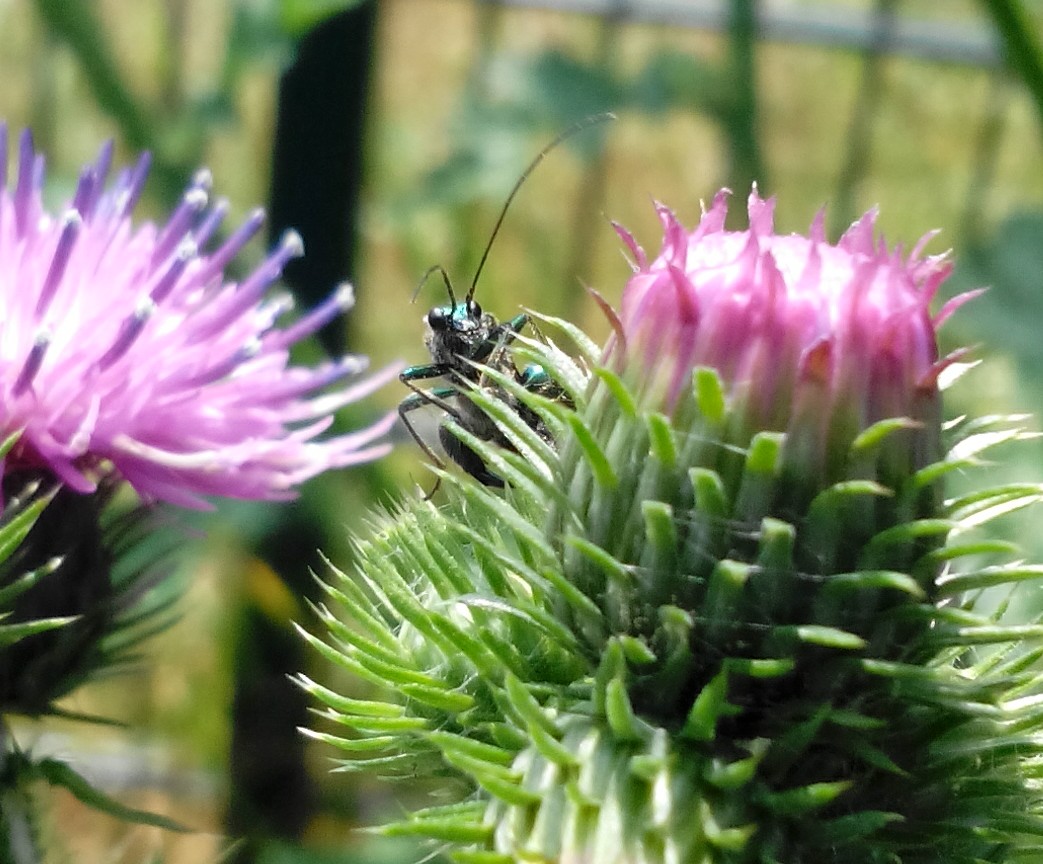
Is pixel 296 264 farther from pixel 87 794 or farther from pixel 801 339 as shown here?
pixel 801 339

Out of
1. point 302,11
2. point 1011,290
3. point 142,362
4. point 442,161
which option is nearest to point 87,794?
point 142,362

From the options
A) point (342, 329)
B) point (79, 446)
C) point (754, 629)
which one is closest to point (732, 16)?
point (342, 329)

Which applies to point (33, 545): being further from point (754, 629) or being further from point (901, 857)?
point (901, 857)

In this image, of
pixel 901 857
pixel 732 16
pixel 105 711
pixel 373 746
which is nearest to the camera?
pixel 901 857

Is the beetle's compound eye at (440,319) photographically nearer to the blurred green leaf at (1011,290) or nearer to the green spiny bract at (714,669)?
the green spiny bract at (714,669)

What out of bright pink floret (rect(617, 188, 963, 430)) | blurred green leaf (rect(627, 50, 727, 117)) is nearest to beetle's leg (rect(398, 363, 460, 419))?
bright pink floret (rect(617, 188, 963, 430))

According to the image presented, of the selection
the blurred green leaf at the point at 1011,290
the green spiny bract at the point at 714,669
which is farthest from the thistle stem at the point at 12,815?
the blurred green leaf at the point at 1011,290

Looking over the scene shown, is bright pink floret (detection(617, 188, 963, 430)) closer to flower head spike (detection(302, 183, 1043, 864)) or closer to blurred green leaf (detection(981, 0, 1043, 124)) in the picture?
flower head spike (detection(302, 183, 1043, 864))
